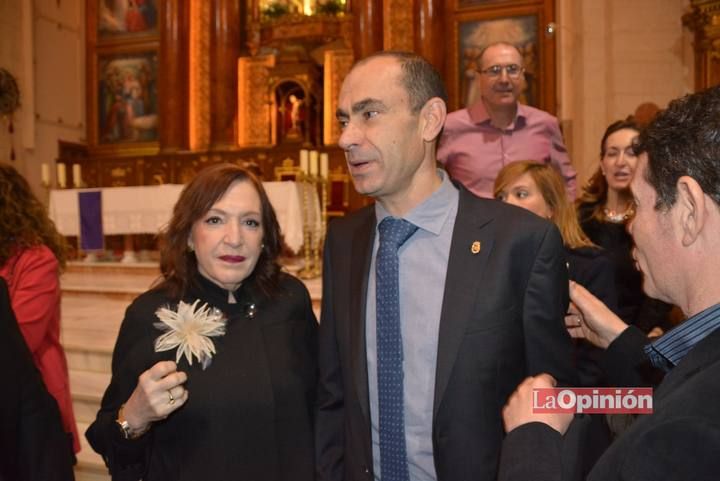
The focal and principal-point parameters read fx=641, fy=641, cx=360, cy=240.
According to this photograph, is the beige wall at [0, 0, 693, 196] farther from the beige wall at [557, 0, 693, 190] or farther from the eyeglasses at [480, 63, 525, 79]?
the eyeglasses at [480, 63, 525, 79]

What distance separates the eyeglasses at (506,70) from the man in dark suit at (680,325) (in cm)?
246

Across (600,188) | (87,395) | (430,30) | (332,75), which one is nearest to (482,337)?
(600,188)

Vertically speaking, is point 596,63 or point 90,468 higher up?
point 596,63

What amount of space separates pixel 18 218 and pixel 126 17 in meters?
11.0

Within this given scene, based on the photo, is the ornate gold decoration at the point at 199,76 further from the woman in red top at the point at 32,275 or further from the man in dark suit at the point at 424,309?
the man in dark suit at the point at 424,309

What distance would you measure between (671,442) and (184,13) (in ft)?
41.0

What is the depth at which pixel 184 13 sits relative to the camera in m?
11.9

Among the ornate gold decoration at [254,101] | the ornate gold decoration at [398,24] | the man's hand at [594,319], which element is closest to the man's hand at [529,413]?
the man's hand at [594,319]

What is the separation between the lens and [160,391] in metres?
1.84

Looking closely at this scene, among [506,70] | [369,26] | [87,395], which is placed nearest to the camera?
[506,70]

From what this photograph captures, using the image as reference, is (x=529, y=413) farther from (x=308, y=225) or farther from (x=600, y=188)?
(x=308, y=225)

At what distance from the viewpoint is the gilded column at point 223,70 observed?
12023 mm

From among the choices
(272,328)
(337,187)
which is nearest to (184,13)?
(337,187)

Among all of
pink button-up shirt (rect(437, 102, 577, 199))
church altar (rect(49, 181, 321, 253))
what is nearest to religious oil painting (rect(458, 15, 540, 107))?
church altar (rect(49, 181, 321, 253))
